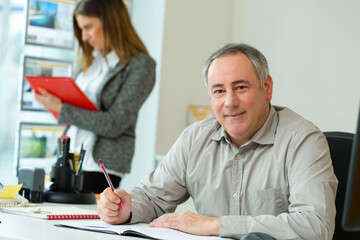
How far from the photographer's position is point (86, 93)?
270cm

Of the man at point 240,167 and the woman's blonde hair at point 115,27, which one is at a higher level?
the woman's blonde hair at point 115,27

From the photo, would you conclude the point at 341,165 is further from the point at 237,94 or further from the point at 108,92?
the point at 108,92

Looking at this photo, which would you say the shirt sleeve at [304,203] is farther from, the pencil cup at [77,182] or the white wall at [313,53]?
the white wall at [313,53]

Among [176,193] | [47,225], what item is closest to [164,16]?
[176,193]

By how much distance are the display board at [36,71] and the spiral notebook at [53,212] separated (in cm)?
189

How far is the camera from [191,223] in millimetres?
1484

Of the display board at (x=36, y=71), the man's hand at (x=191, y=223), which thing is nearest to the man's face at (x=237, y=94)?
the man's hand at (x=191, y=223)

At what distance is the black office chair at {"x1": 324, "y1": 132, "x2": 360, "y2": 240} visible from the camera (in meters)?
1.78

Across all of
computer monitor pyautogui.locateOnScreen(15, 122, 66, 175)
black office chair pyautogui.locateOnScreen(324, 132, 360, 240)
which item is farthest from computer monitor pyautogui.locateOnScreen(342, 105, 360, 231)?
computer monitor pyautogui.locateOnScreen(15, 122, 66, 175)

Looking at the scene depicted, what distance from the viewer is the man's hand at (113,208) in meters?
1.61

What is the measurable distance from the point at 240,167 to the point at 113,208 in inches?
17.5


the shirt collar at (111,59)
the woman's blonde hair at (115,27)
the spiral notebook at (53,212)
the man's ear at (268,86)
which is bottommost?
the spiral notebook at (53,212)

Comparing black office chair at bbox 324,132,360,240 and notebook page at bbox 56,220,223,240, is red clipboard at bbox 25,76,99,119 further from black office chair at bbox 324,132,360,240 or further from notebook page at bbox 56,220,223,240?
black office chair at bbox 324,132,360,240

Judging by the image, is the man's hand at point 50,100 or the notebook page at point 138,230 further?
the man's hand at point 50,100
